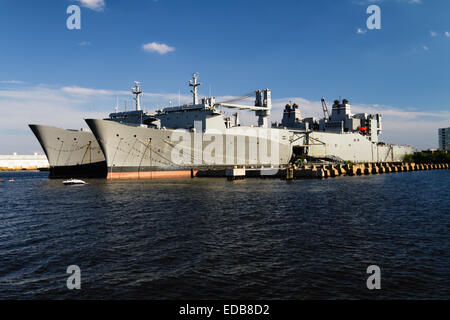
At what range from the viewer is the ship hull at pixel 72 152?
50.4m

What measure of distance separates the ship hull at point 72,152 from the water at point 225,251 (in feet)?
94.8

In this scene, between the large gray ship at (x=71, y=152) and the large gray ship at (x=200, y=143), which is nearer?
the large gray ship at (x=200, y=143)

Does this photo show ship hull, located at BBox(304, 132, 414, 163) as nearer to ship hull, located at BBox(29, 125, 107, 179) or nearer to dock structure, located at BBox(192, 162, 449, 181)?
dock structure, located at BBox(192, 162, 449, 181)

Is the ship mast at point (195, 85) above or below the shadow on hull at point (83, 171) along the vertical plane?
above

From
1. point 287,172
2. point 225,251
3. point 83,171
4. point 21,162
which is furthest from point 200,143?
point 21,162

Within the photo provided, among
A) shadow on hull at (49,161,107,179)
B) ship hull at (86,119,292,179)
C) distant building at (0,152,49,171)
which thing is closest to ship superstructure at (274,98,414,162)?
ship hull at (86,119,292,179)

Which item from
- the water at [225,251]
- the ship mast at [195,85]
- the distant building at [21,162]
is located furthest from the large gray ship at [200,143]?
the distant building at [21,162]

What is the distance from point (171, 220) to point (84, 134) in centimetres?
3775

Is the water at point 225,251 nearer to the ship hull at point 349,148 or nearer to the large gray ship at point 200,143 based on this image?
the large gray ship at point 200,143

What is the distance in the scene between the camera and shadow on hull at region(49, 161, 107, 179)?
52.6 metres

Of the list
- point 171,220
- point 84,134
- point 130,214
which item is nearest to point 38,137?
point 84,134

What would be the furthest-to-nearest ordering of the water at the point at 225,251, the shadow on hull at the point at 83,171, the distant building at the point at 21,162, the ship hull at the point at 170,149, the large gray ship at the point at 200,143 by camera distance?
the distant building at the point at 21,162, the shadow on hull at the point at 83,171, the large gray ship at the point at 200,143, the ship hull at the point at 170,149, the water at the point at 225,251

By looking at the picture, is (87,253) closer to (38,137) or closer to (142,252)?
(142,252)

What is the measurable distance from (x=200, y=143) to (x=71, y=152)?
20.3m
